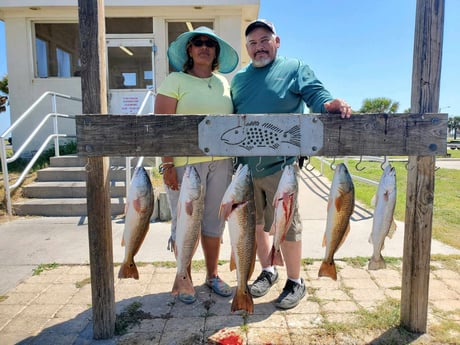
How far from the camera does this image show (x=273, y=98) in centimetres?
279

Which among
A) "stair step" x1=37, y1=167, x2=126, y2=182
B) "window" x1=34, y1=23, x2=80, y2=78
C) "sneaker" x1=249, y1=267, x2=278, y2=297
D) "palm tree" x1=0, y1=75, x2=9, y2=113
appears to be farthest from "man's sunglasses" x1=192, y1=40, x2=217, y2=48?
"palm tree" x1=0, y1=75, x2=9, y2=113

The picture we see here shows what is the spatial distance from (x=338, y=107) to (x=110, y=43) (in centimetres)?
822

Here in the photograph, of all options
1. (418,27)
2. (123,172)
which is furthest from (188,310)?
(123,172)

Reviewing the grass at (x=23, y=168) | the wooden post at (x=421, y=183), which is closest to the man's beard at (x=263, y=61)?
the wooden post at (x=421, y=183)

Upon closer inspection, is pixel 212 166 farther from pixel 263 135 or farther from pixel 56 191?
pixel 56 191

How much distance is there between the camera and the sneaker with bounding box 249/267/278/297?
3.26 meters

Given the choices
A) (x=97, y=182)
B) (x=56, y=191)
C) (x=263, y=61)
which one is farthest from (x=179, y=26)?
(x=97, y=182)

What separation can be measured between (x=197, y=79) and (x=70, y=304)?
2.23m

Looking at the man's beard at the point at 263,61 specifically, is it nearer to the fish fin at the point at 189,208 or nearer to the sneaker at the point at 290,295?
the fish fin at the point at 189,208

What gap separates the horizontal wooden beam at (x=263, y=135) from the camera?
2316 mm

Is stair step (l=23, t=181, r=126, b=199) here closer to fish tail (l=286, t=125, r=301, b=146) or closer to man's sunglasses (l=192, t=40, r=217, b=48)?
man's sunglasses (l=192, t=40, r=217, b=48)

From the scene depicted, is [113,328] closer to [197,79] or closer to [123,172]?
[197,79]

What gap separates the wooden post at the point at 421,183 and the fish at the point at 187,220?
5.11ft

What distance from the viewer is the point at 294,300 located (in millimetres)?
3078
